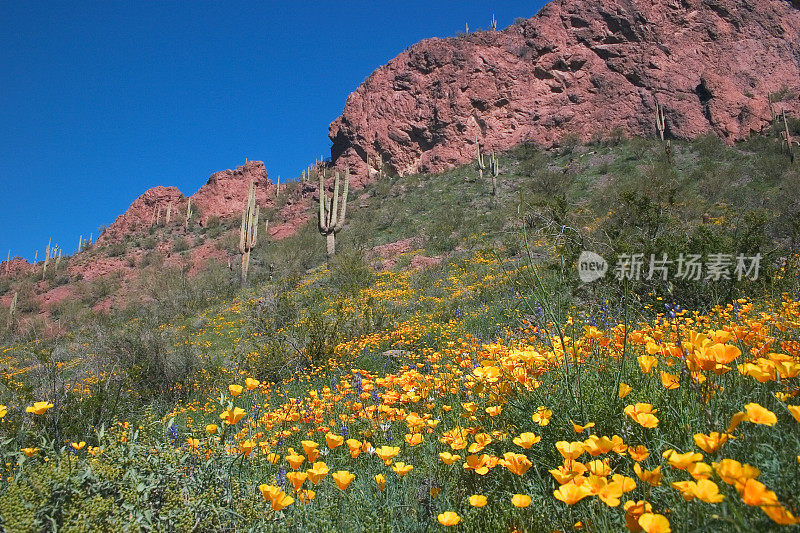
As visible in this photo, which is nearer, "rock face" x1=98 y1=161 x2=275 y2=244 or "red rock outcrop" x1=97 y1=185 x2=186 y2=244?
"rock face" x1=98 y1=161 x2=275 y2=244

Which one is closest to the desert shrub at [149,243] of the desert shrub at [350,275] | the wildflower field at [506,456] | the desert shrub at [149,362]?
the desert shrub at [350,275]

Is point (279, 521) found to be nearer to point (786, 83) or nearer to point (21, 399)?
point (21, 399)

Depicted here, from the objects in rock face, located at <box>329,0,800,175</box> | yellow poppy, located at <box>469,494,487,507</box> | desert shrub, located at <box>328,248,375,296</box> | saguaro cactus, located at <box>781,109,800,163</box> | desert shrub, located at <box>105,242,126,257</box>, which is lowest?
yellow poppy, located at <box>469,494,487,507</box>

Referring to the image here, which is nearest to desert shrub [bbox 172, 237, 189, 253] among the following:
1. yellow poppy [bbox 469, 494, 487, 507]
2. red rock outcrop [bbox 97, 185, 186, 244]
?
red rock outcrop [bbox 97, 185, 186, 244]

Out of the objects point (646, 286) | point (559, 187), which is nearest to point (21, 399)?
point (646, 286)

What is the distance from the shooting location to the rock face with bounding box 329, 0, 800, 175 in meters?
27.8

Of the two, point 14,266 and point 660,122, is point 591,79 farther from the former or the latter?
point 14,266

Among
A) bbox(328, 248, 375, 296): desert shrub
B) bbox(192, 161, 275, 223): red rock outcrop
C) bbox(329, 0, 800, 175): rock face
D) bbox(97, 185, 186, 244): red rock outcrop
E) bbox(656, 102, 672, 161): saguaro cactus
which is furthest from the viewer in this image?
bbox(97, 185, 186, 244): red rock outcrop

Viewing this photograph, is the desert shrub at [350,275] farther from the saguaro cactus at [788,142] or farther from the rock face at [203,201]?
the rock face at [203,201]

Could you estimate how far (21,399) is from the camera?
3754mm

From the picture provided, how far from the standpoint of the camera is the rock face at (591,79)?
27.8 m

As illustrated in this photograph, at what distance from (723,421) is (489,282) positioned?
7796 mm

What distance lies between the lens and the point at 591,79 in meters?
30.7

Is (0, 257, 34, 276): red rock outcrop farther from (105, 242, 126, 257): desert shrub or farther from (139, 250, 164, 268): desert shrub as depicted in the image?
(139, 250, 164, 268): desert shrub
